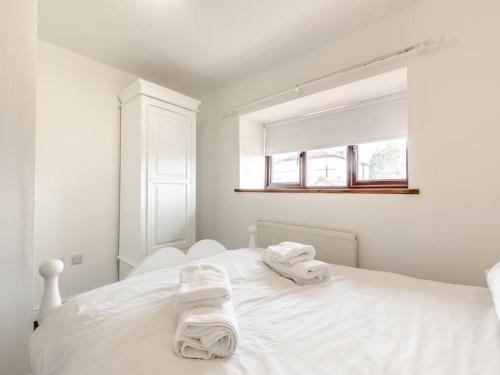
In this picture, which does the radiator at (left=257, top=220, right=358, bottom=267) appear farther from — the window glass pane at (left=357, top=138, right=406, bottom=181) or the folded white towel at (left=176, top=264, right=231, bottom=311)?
the folded white towel at (left=176, top=264, right=231, bottom=311)

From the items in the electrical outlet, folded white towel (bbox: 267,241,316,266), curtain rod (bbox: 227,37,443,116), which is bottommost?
the electrical outlet

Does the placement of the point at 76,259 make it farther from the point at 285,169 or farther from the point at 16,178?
the point at 285,169

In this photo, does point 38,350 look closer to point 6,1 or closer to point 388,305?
point 388,305

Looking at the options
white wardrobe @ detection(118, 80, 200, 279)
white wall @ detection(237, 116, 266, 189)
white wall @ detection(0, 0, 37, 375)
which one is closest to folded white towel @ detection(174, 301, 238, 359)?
white wall @ detection(0, 0, 37, 375)

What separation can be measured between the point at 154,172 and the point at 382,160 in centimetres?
216

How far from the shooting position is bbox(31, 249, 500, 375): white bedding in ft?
2.13

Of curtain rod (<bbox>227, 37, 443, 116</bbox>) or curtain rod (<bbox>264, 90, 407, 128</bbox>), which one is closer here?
curtain rod (<bbox>227, 37, 443, 116</bbox>)

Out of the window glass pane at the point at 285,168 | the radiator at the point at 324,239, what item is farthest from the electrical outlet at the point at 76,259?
the window glass pane at the point at 285,168

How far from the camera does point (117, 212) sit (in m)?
2.56

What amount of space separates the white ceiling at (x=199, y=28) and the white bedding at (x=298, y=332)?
1.84 m

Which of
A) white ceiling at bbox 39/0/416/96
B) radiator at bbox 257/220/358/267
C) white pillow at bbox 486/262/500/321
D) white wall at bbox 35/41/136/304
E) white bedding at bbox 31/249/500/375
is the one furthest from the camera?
white wall at bbox 35/41/136/304

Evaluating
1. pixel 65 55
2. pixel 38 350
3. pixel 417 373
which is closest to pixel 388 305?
pixel 417 373

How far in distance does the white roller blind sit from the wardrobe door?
40.8 inches

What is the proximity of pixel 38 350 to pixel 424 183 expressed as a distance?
2.15 meters
